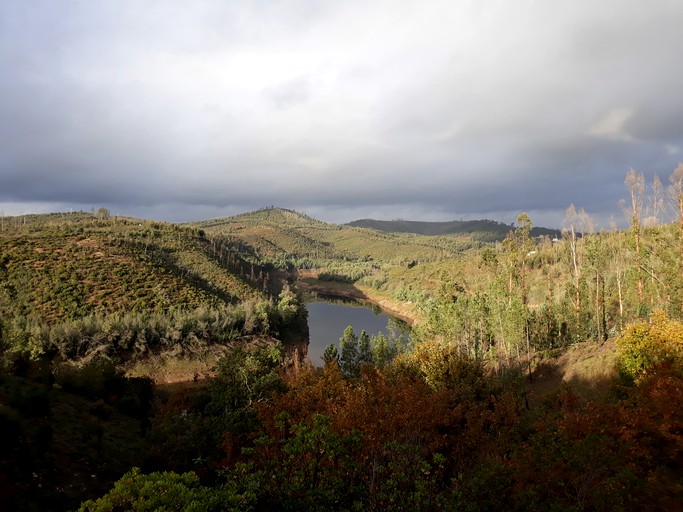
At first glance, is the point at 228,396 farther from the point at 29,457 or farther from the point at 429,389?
the point at 429,389

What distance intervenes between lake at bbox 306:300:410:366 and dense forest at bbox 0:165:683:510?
17488 millimetres

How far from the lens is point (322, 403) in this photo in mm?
26766

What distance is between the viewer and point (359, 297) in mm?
170625

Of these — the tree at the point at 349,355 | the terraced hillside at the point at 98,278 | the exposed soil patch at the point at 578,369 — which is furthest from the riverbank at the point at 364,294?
the exposed soil patch at the point at 578,369

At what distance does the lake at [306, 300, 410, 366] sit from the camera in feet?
313

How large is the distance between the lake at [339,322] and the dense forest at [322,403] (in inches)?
688

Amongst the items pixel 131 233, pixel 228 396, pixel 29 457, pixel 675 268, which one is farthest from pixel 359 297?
pixel 29 457

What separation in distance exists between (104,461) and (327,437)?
1793cm

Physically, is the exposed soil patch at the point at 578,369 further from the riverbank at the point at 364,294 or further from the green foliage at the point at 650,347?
the riverbank at the point at 364,294

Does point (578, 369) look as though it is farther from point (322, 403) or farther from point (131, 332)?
point (131, 332)

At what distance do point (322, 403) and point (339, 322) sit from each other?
96.4 meters

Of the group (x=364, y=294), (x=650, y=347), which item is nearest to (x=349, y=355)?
(x=650, y=347)

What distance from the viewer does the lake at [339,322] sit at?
95.3 m

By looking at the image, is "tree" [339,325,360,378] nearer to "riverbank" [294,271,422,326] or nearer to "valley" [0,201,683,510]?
"valley" [0,201,683,510]
